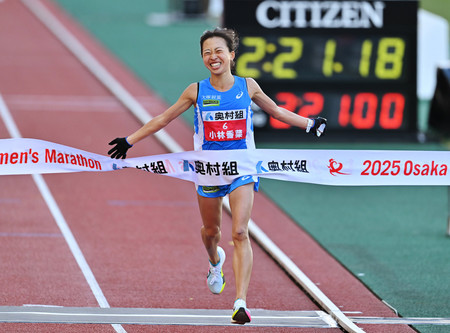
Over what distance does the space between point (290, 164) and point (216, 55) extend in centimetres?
117

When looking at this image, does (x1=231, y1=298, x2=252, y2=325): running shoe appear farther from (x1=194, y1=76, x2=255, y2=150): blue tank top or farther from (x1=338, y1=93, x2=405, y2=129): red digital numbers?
(x1=338, y1=93, x2=405, y2=129): red digital numbers

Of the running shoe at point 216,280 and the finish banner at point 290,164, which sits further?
the running shoe at point 216,280

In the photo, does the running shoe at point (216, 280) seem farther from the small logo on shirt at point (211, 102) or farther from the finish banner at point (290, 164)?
the small logo on shirt at point (211, 102)

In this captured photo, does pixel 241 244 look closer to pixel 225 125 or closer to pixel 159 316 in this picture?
pixel 225 125

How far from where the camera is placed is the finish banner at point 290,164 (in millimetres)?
8047

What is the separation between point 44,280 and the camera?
9.41 m

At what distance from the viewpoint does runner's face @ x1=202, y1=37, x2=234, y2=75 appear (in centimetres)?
749

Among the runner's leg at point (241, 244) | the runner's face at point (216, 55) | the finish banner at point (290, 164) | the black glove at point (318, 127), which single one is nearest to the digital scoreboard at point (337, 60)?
the finish banner at point (290, 164)

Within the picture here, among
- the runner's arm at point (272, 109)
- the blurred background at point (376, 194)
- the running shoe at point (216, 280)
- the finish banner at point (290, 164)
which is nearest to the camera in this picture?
the runner's arm at point (272, 109)

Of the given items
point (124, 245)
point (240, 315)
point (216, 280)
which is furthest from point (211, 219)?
point (124, 245)

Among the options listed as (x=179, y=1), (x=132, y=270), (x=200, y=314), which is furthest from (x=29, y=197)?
(x=179, y=1)

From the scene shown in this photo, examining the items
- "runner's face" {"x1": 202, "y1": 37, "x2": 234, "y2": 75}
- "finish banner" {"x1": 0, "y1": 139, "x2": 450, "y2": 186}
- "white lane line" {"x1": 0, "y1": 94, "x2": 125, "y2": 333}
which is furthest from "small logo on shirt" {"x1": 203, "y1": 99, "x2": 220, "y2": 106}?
"white lane line" {"x1": 0, "y1": 94, "x2": 125, "y2": 333}

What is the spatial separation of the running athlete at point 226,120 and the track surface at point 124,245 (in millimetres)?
976

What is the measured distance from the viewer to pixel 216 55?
748 centimetres
